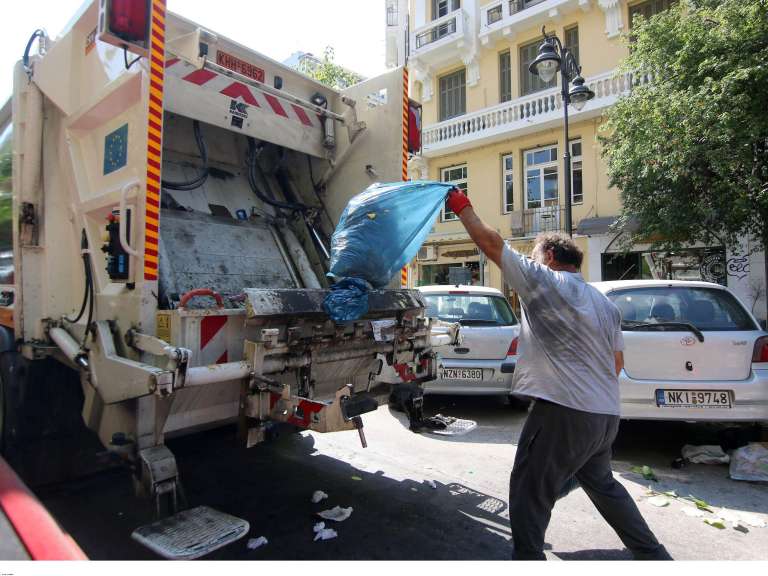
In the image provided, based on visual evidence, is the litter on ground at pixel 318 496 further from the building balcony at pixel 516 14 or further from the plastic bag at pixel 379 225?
the building balcony at pixel 516 14

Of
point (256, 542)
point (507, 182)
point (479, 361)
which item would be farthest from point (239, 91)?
point (507, 182)

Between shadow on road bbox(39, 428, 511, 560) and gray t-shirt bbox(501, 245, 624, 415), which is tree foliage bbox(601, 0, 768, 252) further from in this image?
shadow on road bbox(39, 428, 511, 560)

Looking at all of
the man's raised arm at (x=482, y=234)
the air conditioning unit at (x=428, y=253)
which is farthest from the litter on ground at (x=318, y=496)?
the air conditioning unit at (x=428, y=253)

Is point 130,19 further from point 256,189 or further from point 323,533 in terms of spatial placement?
point 323,533

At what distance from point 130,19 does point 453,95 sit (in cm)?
1563

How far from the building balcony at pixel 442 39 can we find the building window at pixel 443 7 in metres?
0.76

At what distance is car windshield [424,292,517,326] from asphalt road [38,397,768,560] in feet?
4.59

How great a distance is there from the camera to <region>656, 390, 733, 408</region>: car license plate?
3.99 m

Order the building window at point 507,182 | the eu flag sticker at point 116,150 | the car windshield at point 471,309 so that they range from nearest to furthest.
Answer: the eu flag sticker at point 116,150 → the car windshield at point 471,309 → the building window at point 507,182

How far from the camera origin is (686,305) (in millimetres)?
4430

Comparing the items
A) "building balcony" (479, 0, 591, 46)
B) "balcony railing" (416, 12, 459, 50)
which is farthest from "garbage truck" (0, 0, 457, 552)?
"balcony railing" (416, 12, 459, 50)

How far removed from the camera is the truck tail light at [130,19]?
2473 millimetres

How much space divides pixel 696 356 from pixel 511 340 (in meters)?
1.94

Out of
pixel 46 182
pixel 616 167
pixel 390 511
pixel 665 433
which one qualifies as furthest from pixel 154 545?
pixel 616 167
